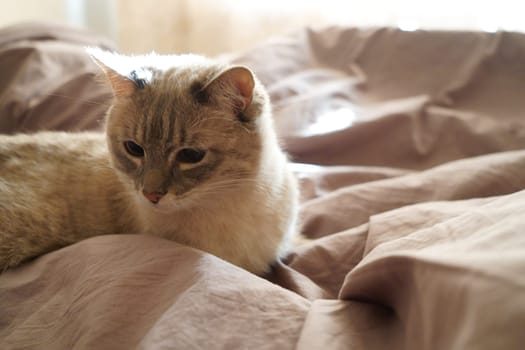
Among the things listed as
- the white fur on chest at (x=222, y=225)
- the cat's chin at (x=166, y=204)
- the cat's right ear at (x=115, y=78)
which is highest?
the cat's right ear at (x=115, y=78)

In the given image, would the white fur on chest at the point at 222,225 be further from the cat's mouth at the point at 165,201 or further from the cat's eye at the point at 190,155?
the cat's eye at the point at 190,155

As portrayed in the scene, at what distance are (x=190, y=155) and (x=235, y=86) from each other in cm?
19

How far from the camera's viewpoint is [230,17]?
2.83 metres

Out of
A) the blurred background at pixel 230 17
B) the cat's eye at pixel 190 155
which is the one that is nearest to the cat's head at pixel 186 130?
the cat's eye at pixel 190 155

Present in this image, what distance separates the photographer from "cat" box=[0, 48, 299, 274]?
100 centimetres

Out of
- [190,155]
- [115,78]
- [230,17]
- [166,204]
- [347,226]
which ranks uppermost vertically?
[230,17]

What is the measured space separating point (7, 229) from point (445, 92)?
1564 millimetres

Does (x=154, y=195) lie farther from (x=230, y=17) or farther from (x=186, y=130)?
(x=230, y=17)

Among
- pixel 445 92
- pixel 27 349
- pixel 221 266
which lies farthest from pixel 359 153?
pixel 27 349

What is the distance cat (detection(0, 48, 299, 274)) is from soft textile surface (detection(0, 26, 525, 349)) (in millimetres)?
105

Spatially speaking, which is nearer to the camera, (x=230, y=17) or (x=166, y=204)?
(x=166, y=204)

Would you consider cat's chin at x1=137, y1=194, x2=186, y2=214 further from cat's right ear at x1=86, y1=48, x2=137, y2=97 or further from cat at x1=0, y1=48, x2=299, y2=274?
cat's right ear at x1=86, y1=48, x2=137, y2=97

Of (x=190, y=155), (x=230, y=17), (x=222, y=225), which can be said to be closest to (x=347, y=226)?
(x=222, y=225)

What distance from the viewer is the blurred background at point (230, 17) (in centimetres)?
205
